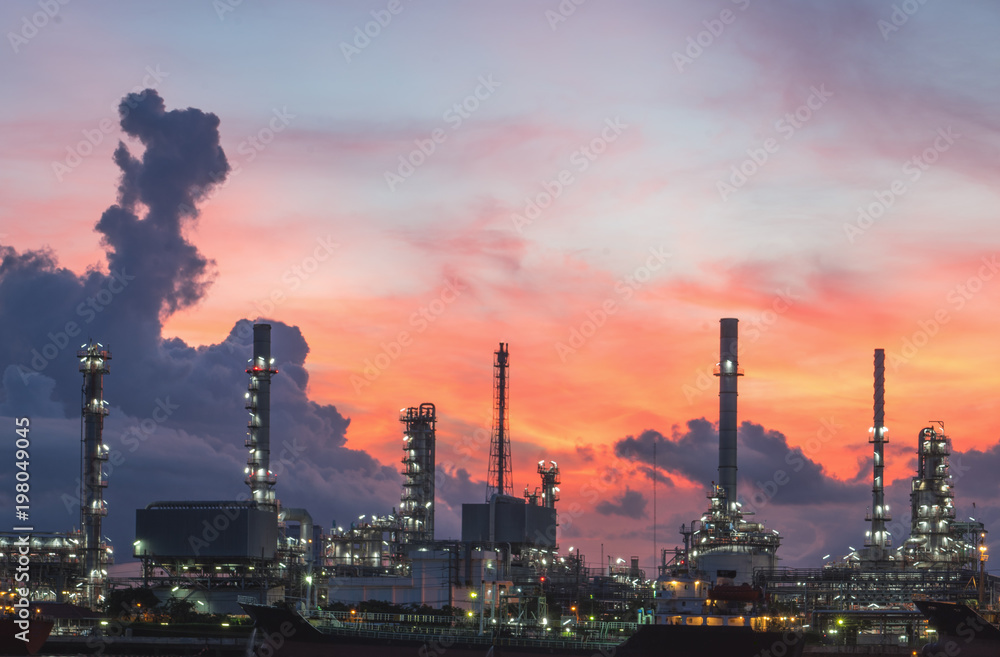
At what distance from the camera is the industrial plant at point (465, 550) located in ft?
363

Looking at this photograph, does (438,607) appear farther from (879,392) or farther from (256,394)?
(879,392)

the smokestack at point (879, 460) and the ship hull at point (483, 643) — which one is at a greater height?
A: the smokestack at point (879, 460)

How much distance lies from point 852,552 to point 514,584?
38752 mm

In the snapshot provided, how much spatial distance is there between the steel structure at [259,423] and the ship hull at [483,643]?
134 ft

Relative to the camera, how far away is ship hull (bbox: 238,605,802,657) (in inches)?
2562

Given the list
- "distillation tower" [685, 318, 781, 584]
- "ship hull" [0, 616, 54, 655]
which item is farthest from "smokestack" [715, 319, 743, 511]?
"ship hull" [0, 616, 54, 655]

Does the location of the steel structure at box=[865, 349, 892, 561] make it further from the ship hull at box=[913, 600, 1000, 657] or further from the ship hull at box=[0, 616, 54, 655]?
the ship hull at box=[0, 616, 54, 655]

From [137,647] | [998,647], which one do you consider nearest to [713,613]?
[998,647]

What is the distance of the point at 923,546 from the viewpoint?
126062 millimetres

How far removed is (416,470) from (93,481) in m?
32.8

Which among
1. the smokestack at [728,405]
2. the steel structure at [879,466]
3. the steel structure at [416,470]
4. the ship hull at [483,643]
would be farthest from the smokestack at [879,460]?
the ship hull at [483,643]

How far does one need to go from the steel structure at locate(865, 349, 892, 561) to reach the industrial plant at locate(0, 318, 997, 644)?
5.7 inches

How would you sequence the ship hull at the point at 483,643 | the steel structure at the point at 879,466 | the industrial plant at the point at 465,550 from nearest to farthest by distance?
the ship hull at the point at 483,643 → the industrial plant at the point at 465,550 → the steel structure at the point at 879,466

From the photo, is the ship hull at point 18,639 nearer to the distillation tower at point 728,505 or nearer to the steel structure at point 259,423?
the steel structure at point 259,423
